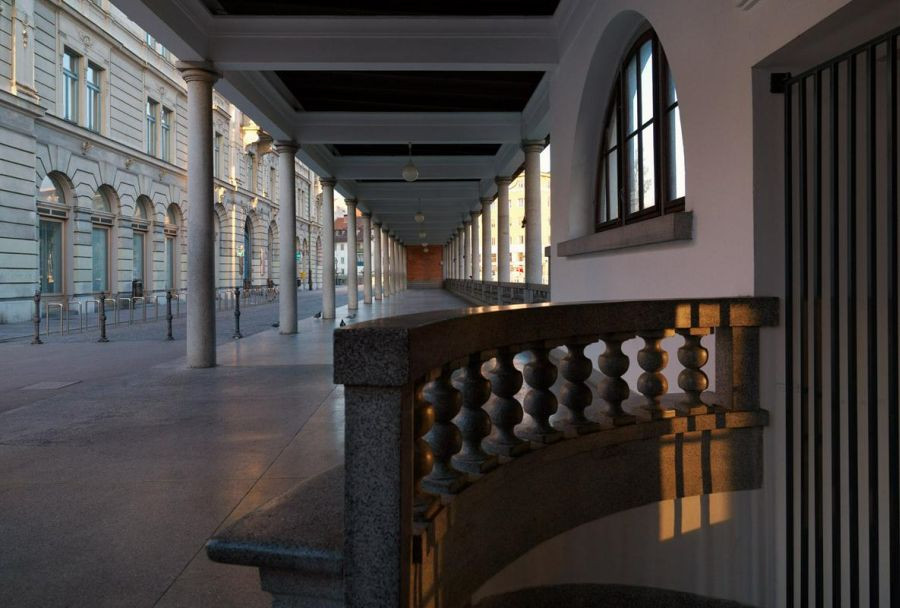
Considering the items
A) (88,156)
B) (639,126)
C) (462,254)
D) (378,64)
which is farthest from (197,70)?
(462,254)

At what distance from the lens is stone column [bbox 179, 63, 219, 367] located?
951 centimetres

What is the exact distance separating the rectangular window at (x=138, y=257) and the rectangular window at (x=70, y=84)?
6150 millimetres

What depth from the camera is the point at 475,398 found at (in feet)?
9.25

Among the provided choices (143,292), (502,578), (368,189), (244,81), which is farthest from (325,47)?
(143,292)

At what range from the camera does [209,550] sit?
2213 millimetres

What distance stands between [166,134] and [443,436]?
106ft

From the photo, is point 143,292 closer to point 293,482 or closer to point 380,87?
point 380,87

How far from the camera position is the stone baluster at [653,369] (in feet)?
12.3

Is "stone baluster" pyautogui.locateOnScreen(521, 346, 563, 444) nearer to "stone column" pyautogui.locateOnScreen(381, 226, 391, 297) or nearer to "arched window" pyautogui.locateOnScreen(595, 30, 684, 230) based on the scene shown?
"arched window" pyautogui.locateOnScreen(595, 30, 684, 230)

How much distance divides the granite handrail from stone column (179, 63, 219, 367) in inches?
282

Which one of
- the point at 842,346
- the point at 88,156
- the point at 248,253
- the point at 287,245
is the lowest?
the point at 842,346

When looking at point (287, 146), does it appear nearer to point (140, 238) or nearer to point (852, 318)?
point (852, 318)

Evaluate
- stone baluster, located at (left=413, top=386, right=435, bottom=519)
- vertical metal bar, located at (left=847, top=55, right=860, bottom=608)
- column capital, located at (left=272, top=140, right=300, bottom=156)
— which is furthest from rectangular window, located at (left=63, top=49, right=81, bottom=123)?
vertical metal bar, located at (left=847, top=55, right=860, bottom=608)

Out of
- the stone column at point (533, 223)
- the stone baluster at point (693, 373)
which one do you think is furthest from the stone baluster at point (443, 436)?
the stone column at point (533, 223)
